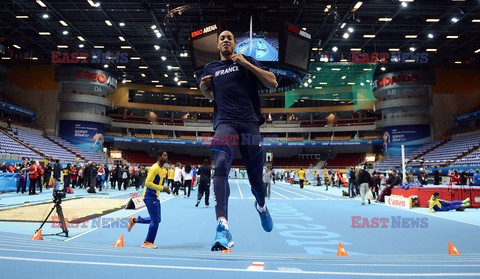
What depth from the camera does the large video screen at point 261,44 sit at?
589 inches

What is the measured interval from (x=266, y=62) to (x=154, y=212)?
10.9 meters

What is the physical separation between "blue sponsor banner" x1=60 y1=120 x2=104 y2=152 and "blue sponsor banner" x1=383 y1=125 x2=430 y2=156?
38312 millimetres

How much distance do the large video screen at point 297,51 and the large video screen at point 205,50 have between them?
331 centimetres

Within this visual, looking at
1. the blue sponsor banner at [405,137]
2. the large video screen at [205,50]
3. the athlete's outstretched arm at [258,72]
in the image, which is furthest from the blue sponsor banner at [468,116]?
the athlete's outstretched arm at [258,72]

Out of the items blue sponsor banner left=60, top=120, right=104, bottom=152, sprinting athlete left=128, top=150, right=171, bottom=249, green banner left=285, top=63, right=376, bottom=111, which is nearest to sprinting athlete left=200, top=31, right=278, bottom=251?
sprinting athlete left=128, top=150, right=171, bottom=249

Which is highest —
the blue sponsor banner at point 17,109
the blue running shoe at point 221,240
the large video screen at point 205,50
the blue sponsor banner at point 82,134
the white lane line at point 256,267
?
the blue sponsor banner at point 17,109

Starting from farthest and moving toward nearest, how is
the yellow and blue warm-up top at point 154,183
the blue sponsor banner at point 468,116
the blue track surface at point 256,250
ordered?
the blue sponsor banner at point 468,116 < the yellow and blue warm-up top at point 154,183 < the blue track surface at point 256,250

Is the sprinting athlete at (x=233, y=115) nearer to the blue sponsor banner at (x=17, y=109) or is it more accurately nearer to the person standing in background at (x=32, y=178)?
the person standing in background at (x=32, y=178)

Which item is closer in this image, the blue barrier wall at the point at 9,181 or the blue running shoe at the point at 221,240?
the blue running shoe at the point at 221,240

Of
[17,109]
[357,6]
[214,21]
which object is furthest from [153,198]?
[17,109]

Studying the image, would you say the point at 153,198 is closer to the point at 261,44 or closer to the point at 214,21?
the point at 261,44

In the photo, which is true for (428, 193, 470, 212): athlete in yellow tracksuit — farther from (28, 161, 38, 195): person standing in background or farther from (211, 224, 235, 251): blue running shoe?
(28, 161, 38, 195): person standing in background

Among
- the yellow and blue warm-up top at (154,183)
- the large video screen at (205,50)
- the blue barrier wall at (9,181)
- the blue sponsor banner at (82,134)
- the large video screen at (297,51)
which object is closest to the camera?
the yellow and blue warm-up top at (154,183)

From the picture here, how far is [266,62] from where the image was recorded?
49.3 ft
